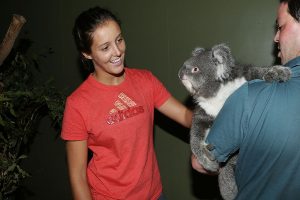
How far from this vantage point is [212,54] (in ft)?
4.67

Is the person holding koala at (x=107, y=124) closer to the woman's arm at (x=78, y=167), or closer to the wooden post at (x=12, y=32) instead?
the woman's arm at (x=78, y=167)

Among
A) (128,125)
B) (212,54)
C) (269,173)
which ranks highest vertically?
(212,54)

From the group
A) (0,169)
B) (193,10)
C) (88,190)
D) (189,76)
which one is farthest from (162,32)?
(0,169)

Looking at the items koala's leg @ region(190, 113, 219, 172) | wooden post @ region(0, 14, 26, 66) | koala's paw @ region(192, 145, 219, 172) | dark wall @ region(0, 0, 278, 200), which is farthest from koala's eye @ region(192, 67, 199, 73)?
wooden post @ region(0, 14, 26, 66)

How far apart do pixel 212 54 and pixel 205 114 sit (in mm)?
291

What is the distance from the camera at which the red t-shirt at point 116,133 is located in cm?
162

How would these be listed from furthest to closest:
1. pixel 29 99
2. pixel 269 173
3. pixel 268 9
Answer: pixel 29 99 → pixel 268 9 → pixel 269 173

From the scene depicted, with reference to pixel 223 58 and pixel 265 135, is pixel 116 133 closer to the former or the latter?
pixel 223 58

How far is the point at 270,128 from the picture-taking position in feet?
3.38

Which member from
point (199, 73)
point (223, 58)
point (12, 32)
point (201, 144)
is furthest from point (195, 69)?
point (12, 32)

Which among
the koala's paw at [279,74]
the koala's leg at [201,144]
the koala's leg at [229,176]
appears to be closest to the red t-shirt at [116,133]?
the koala's leg at [201,144]

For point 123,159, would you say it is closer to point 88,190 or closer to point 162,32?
point 88,190

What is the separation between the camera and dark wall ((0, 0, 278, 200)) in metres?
2.09

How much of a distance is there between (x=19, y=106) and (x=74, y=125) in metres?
1.28
